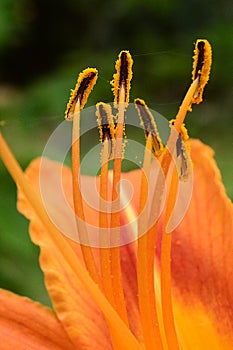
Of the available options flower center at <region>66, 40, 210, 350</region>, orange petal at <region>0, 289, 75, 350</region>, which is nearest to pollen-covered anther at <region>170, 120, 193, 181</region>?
flower center at <region>66, 40, 210, 350</region>

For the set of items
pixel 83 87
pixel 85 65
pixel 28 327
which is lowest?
pixel 28 327

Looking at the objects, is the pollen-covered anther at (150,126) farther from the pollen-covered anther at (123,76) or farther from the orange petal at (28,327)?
the orange petal at (28,327)

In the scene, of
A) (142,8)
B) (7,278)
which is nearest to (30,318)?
(7,278)

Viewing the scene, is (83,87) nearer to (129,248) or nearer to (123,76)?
(123,76)

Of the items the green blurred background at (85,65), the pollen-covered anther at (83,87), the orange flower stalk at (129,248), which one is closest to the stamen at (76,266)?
the orange flower stalk at (129,248)

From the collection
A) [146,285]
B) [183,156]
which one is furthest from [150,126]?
[146,285]

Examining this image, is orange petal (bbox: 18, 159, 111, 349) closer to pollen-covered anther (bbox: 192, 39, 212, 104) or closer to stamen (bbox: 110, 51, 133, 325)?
stamen (bbox: 110, 51, 133, 325)

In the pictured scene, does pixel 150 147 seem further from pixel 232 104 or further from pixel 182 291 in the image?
pixel 232 104
